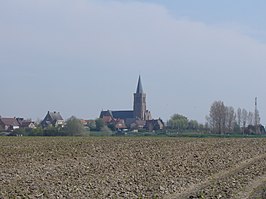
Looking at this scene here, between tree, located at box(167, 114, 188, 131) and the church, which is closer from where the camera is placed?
tree, located at box(167, 114, 188, 131)

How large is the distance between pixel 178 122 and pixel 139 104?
36.3 metres

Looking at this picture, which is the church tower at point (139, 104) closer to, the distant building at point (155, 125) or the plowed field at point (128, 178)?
the distant building at point (155, 125)

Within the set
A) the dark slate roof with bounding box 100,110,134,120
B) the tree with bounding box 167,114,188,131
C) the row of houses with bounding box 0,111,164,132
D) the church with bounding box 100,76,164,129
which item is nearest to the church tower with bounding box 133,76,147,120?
the church with bounding box 100,76,164,129

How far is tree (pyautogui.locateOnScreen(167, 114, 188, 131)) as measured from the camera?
15475 centimetres

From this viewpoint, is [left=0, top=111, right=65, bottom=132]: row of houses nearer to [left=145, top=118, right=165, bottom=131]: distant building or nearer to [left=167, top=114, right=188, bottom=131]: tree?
[left=145, top=118, right=165, bottom=131]: distant building

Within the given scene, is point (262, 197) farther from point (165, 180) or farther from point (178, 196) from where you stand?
point (165, 180)

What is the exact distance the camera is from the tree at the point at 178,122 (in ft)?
508

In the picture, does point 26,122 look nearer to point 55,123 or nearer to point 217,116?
point 55,123

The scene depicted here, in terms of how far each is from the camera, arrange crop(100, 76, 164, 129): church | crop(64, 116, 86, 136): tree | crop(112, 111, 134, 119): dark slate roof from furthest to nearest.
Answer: crop(112, 111, 134, 119): dark slate roof
crop(100, 76, 164, 129): church
crop(64, 116, 86, 136): tree

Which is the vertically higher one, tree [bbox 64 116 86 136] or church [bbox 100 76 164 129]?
church [bbox 100 76 164 129]

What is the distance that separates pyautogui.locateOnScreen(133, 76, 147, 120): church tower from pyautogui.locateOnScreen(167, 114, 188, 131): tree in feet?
83.1

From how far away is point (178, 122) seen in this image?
158875mm

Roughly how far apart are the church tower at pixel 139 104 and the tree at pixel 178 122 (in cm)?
2533

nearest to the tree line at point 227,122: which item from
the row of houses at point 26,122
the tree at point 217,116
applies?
the tree at point 217,116
